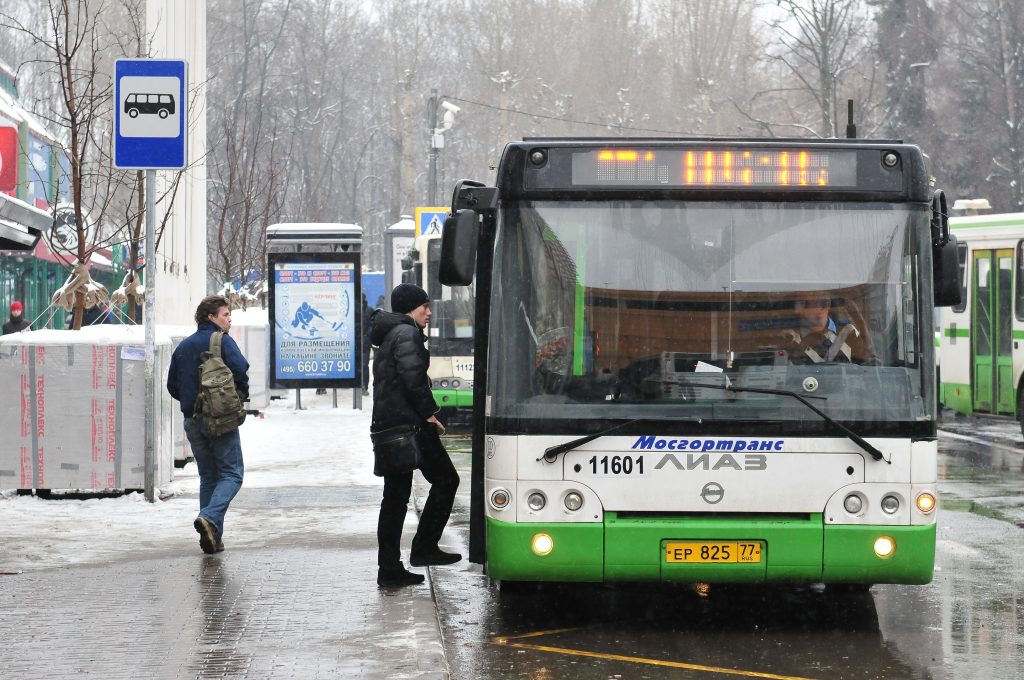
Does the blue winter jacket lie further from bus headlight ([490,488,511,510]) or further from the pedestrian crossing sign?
the pedestrian crossing sign

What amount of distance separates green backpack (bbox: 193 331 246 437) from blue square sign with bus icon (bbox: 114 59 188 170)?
2312 millimetres

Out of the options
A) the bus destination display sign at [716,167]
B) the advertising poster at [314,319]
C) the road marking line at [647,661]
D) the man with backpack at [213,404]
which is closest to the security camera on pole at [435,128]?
the advertising poster at [314,319]

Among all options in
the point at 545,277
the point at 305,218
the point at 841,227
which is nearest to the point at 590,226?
the point at 545,277

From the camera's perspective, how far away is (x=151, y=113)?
12.1 meters

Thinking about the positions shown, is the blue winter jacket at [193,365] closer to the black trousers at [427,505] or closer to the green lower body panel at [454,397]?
the black trousers at [427,505]

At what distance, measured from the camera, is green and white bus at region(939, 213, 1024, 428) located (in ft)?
67.4

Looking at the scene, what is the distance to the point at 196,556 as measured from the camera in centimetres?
1018

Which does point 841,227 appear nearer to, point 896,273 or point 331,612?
point 896,273

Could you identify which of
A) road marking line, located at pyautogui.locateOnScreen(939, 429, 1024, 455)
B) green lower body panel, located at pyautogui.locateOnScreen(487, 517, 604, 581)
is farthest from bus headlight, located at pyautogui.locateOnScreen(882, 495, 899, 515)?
road marking line, located at pyautogui.locateOnScreen(939, 429, 1024, 455)

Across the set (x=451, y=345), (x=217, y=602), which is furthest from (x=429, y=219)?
(x=217, y=602)

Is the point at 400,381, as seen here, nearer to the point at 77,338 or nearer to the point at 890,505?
the point at 890,505

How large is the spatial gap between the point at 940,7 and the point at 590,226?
5482 cm

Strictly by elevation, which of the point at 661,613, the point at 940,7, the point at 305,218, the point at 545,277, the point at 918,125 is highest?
the point at 940,7

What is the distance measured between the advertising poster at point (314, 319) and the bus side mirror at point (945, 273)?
1475 cm
